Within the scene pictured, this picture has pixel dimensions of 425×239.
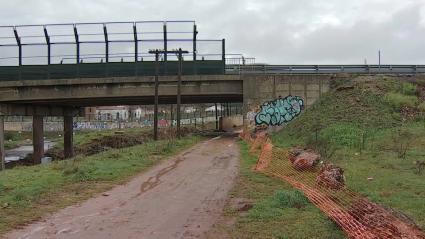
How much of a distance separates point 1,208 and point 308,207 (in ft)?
20.5

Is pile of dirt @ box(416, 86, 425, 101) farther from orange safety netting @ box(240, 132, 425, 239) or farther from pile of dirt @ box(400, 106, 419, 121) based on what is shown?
orange safety netting @ box(240, 132, 425, 239)

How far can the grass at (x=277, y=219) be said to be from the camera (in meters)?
8.60

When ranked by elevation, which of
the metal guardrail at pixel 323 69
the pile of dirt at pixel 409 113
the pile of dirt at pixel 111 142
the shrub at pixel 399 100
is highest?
the metal guardrail at pixel 323 69

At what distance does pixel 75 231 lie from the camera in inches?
366

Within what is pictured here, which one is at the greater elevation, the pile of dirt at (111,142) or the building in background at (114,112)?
the building in background at (114,112)

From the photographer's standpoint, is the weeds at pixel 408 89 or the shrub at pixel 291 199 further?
the weeds at pixel 408 89

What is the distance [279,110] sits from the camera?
39.4 m

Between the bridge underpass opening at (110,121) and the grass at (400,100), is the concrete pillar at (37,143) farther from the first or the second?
the grass at (400,100)

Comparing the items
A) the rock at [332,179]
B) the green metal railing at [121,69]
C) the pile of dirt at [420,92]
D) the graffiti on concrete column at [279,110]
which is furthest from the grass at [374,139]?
the green metal railing at [121,69]

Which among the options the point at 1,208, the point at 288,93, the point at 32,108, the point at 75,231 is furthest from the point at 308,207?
the point at 32,108

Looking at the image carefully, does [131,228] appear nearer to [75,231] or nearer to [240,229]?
[75,231]

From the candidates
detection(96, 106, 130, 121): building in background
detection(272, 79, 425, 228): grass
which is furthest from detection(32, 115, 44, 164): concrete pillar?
detection(96, 106, 130, 121): building in background

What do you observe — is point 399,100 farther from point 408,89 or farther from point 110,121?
point 110,121

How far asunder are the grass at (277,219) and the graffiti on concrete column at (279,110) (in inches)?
1013
